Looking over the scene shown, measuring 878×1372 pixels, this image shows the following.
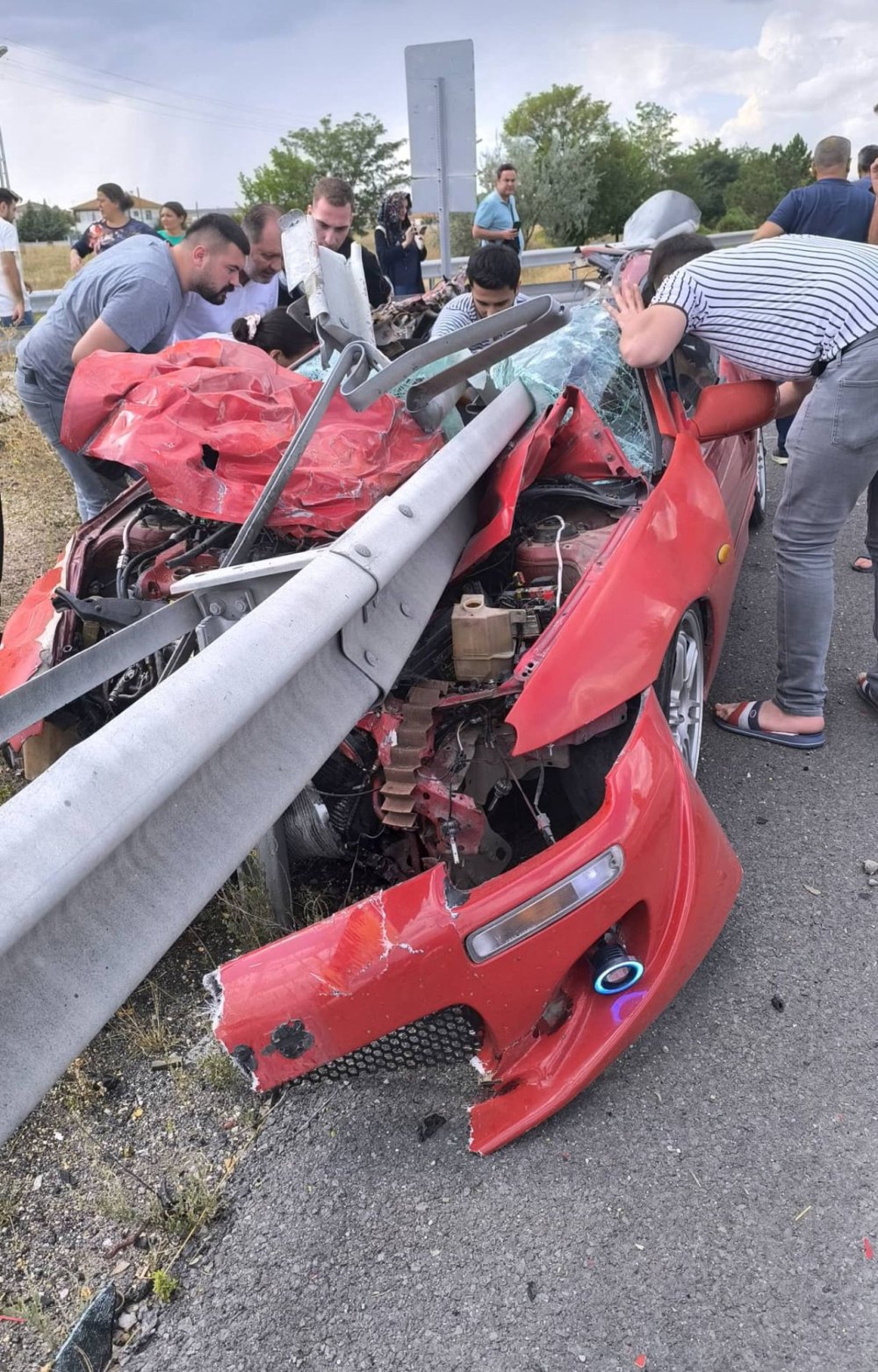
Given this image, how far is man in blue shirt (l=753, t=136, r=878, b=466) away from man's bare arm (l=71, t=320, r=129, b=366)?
4075mm

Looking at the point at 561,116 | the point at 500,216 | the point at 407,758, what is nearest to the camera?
the point at 407,758

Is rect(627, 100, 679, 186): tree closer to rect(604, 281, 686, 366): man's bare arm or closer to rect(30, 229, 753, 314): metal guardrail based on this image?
rect(30, 229, 753, 314): metal guardrail

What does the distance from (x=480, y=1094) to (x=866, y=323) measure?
2670 mm

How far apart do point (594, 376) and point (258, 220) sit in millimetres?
3183

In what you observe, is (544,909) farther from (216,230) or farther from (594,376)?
(216,230)

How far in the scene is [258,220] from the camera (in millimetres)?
5484

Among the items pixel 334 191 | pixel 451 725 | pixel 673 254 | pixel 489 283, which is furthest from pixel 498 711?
pixel 334 191

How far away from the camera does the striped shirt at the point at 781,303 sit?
9.95 feet

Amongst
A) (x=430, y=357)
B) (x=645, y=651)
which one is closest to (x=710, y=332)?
(x=430, y=357)

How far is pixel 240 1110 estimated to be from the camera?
216cm

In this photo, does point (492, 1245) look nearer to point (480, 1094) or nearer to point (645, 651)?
point (480, 1094)

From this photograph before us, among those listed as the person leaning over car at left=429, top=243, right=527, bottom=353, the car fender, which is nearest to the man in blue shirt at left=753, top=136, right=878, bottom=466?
the person leaning over car at left=429, top=243, right=527, bottom=353

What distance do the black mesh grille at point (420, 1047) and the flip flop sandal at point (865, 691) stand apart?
2.38 meters

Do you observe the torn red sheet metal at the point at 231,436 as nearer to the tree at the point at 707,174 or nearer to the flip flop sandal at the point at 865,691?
the flip flop sandal at the point at 865,691
